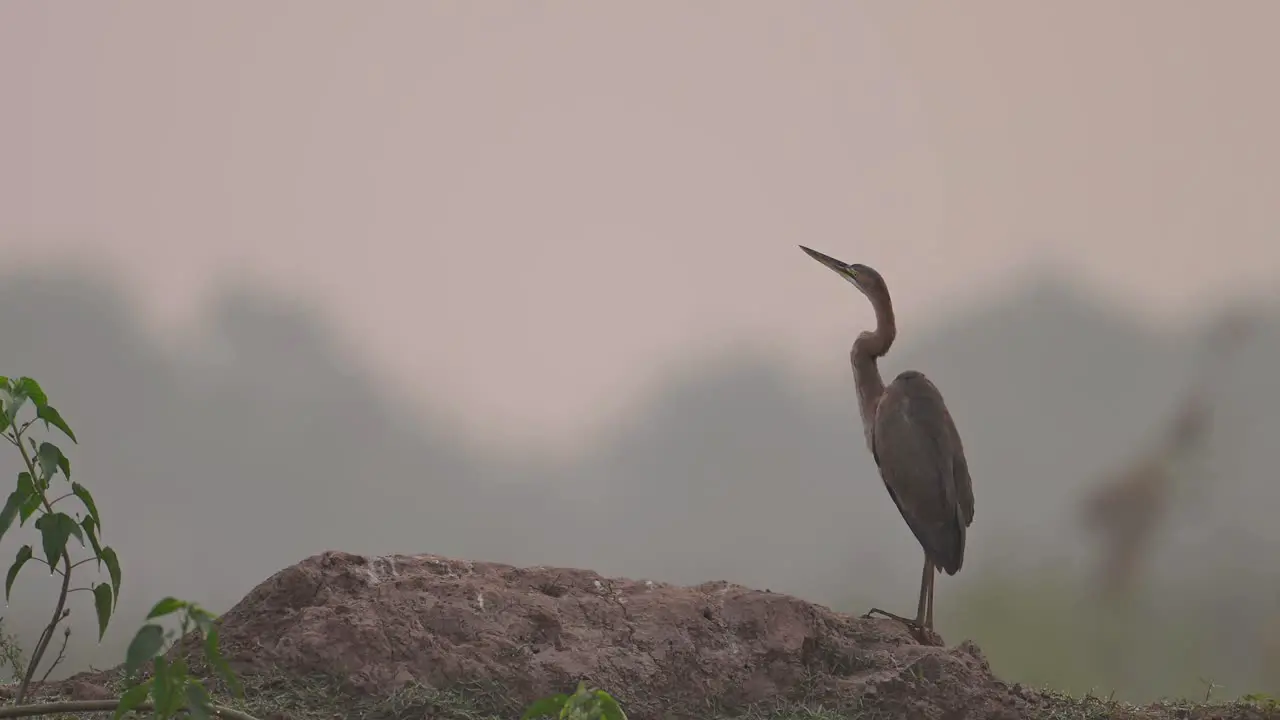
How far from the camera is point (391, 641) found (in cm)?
444

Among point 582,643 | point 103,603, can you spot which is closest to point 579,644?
point 582,643

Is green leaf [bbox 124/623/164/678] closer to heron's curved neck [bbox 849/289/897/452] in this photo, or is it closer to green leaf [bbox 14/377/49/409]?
green leaf [bbox 14/377/49/409]

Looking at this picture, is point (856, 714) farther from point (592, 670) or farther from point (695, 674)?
point (592, 670)

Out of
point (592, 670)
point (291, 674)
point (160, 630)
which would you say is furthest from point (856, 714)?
point (160, 630)

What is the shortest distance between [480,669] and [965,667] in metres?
1.95

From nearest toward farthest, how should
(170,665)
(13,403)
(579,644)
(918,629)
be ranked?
(170,665) → (13,403) → (579,644) → (918,629)

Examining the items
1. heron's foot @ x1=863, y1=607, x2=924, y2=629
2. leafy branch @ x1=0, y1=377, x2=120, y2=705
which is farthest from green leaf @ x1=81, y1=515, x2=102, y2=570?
heron's foot @ x1=863, y1=607, x2=924, y2=629

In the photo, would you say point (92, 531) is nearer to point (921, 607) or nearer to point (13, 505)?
point (13, 505)

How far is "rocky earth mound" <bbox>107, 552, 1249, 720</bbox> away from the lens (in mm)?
4398

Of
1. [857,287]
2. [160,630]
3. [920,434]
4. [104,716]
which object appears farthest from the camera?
[857,287]

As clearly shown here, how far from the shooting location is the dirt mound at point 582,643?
14.5 ft

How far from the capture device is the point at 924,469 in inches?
238

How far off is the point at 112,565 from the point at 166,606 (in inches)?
45.0

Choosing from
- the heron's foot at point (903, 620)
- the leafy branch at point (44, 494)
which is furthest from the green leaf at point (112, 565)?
the heron's foot at point (903, 620)
